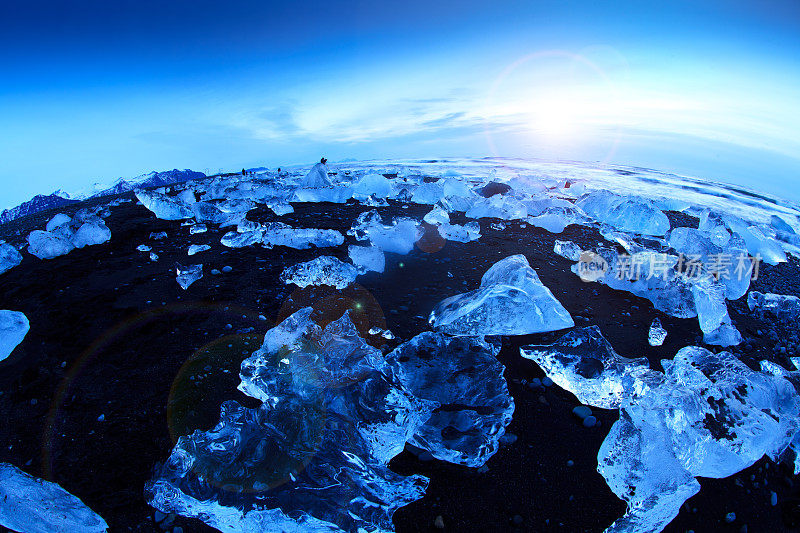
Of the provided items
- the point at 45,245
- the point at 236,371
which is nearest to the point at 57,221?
the point at 45,245

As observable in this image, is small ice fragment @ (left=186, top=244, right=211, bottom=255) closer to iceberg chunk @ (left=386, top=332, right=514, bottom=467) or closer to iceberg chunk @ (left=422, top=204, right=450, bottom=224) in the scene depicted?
iceberg chunk @ (left=422, top=204, right=450, bottom=224)

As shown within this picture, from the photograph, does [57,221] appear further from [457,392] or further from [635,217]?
[635,217]

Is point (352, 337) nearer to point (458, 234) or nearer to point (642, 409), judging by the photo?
point (642, 409)

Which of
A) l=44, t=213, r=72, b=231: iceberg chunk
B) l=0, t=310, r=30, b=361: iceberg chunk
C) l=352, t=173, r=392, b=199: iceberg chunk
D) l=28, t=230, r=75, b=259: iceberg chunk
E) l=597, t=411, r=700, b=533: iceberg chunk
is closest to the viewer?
l=597, t=411, r=700, b=533: iceberg chunk

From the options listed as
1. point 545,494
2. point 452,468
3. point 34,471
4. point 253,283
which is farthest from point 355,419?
point 253,283

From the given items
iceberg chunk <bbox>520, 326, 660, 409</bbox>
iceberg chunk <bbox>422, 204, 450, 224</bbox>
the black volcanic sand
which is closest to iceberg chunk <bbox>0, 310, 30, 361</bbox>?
the black volcanic sand

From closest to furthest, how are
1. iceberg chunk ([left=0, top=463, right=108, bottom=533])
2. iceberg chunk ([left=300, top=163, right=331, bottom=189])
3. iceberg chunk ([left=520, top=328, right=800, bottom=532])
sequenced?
iceberg chunk ([left=0, top=463, right=108, bottom=533])
iceberg chunk ([left=520, top=328, right=800, bottom=532])
iceberg chunk ([left=300, top=163, right=331, bottom=189])

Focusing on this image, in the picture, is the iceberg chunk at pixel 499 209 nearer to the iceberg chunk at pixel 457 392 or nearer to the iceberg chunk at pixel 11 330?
the iceberg chunk at pixel 457 392
